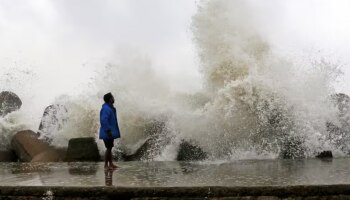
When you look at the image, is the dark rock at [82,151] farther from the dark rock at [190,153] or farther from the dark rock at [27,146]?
the dark rock at [190,153]

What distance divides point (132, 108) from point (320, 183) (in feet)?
26.2

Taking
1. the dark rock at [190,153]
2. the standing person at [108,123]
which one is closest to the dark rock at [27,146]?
the dark rock at [190,153]

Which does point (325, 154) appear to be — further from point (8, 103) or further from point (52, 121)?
point (8, 103)

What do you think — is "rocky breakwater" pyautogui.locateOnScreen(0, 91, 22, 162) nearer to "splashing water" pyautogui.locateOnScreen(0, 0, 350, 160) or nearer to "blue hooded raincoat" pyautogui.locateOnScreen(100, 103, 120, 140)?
"splashing water" pyautogui.locateOnScreen(0, 0, 350, 160)

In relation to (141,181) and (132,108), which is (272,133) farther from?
(141,181)

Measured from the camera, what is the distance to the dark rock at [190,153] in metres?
9.61

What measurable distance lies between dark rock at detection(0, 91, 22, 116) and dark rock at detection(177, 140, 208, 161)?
22.7ft

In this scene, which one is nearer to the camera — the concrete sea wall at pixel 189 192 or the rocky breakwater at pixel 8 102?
the concrete sea wall at pixel 189 192

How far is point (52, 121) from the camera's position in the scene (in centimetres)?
1336

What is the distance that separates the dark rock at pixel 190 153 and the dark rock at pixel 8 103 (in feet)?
22.7

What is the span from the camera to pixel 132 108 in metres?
12.0

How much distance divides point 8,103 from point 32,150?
15.2ft

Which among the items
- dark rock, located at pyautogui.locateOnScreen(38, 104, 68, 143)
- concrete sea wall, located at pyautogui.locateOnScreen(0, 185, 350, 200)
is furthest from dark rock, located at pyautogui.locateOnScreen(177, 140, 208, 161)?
concrete sea wall, located at pyautogui.locateOnScreen(0, 185, 350, 200)

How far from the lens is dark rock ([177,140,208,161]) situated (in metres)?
9.61
